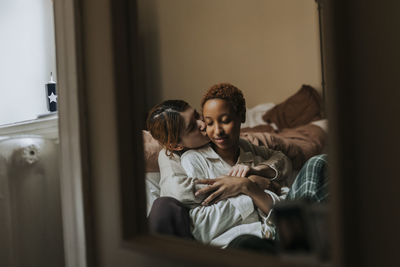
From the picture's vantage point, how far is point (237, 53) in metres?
1.68

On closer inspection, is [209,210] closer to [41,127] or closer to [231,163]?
[231,163]

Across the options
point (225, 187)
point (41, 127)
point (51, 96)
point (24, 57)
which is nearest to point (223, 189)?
point (225, 187)

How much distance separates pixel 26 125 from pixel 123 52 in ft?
2.35

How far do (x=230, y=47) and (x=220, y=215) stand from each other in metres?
0.93

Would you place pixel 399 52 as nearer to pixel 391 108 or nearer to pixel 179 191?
pixel 391 108

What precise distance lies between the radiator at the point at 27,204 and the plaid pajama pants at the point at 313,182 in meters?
0.62

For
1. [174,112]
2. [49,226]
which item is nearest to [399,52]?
[174,112]

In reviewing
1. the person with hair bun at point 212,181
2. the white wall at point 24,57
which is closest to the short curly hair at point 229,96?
Answer: the person with hair bun at point 212,181

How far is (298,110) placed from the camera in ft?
4.81

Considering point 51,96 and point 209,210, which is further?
point 51,96

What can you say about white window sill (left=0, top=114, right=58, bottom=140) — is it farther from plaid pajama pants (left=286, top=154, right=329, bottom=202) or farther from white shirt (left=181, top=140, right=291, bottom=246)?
plaid pajama pants (left=286, top=154, right=329, bottom=202)

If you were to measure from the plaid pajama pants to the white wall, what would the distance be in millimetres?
1115

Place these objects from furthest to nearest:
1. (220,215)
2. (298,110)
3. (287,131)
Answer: (298,110), (287,131), (220,215)

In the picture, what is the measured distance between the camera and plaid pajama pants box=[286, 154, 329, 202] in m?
0.78
